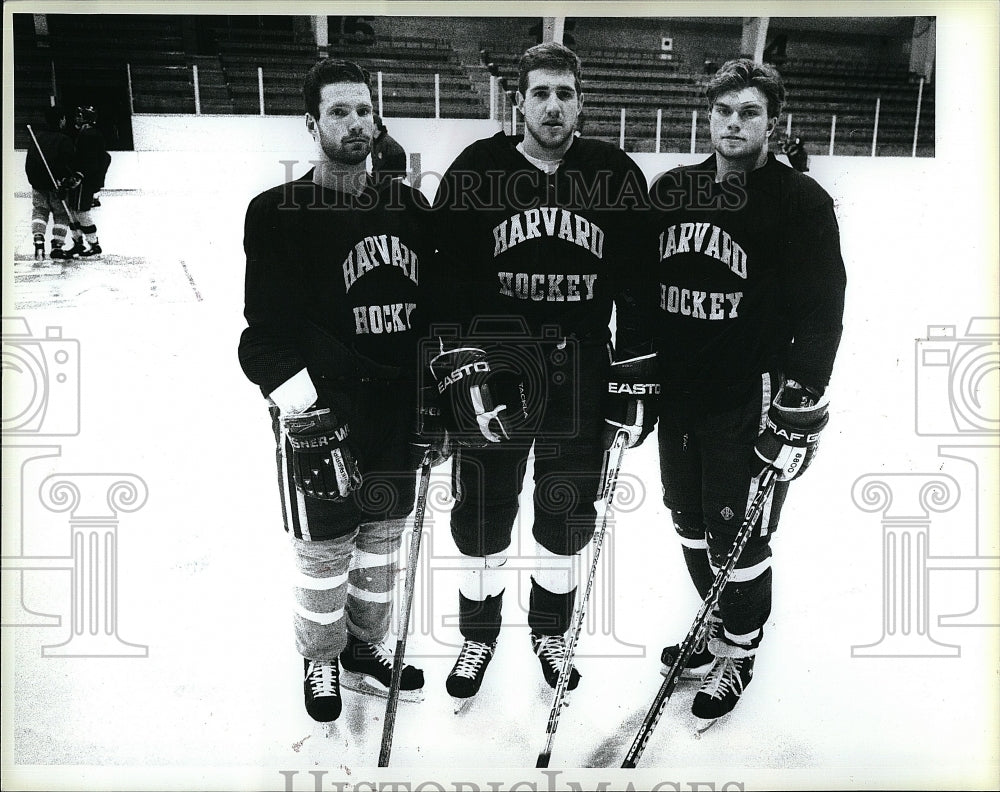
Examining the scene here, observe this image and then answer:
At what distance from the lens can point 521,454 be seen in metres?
2.28

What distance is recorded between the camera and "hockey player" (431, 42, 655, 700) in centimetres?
Result: 220

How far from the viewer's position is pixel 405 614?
233cm

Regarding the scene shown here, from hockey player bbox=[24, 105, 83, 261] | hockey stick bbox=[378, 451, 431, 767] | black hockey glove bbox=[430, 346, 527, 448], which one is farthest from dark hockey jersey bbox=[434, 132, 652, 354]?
hockey player bbox=[24, 105, 83, 261]

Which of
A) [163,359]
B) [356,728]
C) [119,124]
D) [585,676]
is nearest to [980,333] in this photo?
[585,676]

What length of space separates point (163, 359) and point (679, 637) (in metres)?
1.50

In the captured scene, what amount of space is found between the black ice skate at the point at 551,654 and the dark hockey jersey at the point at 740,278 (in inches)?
27.9

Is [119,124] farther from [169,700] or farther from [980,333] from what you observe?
[980,333]

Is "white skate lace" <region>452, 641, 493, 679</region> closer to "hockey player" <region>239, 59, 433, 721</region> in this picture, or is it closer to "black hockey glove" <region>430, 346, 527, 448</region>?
"hockey player" <region>239, 59, 433, 721</region>

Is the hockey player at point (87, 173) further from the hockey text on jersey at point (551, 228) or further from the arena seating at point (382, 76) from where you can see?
the hockey text on jersey at point (551, 228)

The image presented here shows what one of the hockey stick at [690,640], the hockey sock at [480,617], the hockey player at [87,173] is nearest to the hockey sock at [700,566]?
the hockey stick at [690,640]

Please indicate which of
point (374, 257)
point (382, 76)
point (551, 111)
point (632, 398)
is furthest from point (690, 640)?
point (382, 76)

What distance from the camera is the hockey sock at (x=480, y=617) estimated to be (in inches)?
91.4

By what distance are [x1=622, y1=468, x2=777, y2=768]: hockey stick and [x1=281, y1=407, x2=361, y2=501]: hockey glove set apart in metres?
0.96

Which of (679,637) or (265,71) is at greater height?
(265,71)
